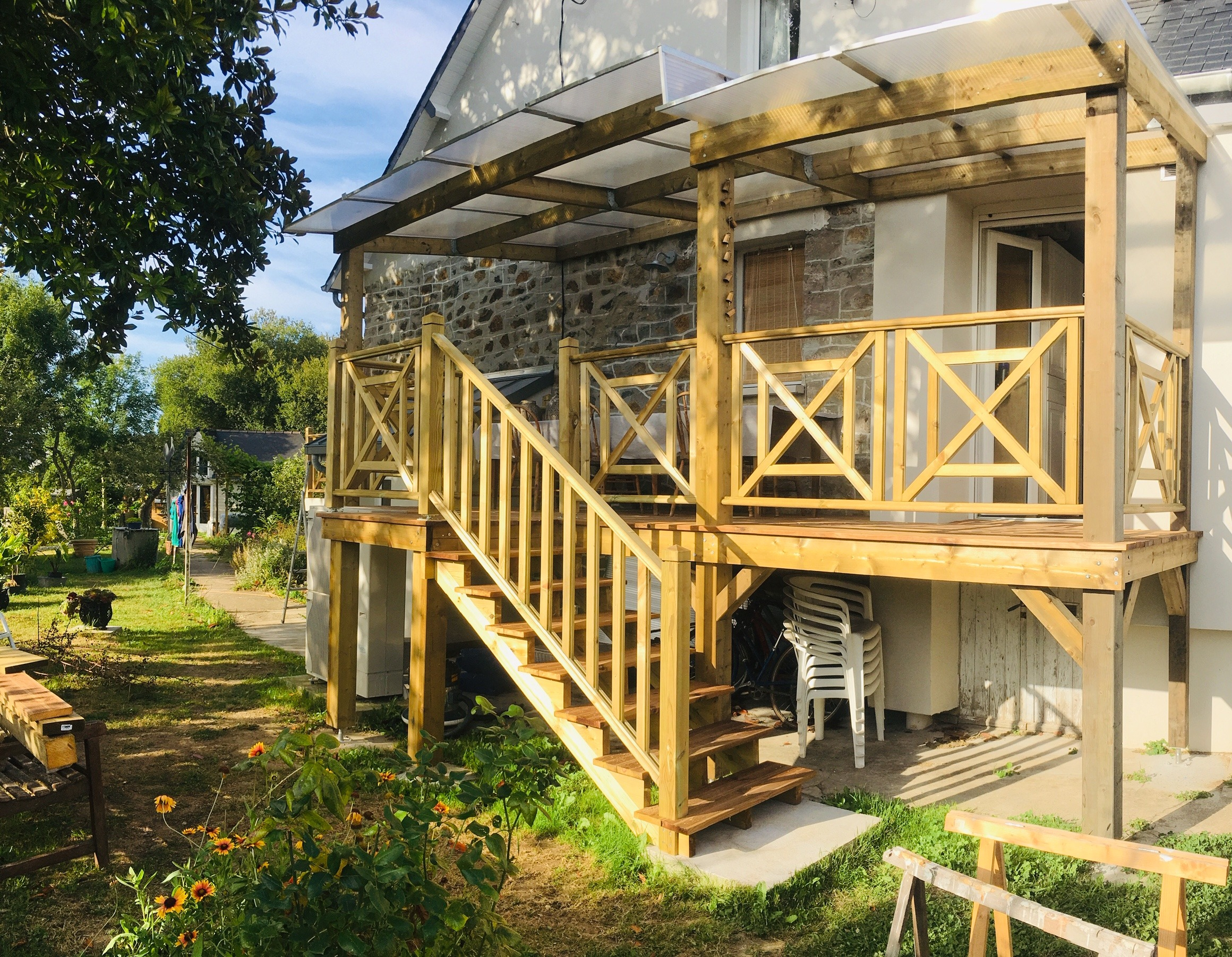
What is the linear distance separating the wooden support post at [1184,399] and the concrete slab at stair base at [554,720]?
3419 millimetres

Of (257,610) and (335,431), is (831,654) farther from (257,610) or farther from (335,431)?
(257,610)

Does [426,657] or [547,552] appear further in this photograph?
[426,657]

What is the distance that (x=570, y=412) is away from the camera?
623cm

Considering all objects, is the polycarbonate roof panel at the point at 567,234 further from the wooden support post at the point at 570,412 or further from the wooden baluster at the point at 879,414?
the wooden baluster at the point at 879,414

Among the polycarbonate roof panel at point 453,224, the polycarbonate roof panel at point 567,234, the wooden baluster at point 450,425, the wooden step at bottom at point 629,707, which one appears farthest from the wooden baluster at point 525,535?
the polycarbonate roof panel at point 567,234

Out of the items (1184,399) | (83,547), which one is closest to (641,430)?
(1184,399)

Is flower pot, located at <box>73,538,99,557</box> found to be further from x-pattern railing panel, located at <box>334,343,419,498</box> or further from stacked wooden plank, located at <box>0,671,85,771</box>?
stacked wooden plank, located at <box>0,671,85,771</box>

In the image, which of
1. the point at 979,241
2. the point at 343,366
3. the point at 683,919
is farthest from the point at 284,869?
the point at 979,241

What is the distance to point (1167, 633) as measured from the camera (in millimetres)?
5723

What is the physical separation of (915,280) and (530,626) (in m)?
3.52

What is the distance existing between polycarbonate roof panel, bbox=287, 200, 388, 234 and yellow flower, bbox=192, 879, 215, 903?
507 cm

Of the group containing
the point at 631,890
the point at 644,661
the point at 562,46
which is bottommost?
the point at 631,890

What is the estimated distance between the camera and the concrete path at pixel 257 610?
10.5 metres

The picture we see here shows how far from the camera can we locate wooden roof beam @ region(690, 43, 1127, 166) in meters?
3.94
